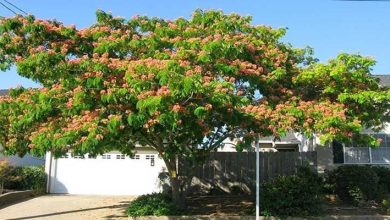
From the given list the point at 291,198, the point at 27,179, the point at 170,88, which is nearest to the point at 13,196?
the point at 27,179

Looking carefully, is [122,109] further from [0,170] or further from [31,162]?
[31,162]

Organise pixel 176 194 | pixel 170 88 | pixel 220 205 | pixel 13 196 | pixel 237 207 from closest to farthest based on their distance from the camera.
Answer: pixel 170 88 → pixel 176 194 → pixel 237 207 → pixel 220 205 → pixel 13 196

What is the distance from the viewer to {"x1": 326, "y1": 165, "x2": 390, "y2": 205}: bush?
16.9 metres

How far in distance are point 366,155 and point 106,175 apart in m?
11.3

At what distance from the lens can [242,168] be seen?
20188 millimetres

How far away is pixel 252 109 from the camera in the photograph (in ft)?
44.4

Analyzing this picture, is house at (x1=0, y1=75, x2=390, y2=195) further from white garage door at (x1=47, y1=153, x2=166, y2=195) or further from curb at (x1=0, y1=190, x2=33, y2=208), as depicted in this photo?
curb at (x1=0, y1=190, x2=33, y2=208)

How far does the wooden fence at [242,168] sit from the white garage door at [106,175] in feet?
12.3

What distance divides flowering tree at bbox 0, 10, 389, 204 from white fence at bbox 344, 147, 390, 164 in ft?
14.2

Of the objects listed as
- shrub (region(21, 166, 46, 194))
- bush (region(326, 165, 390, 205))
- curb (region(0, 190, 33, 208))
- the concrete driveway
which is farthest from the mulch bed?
shrub (region(21, 166, 46, 194))

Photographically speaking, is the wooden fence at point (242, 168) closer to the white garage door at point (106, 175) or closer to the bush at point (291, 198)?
the white garage door at point (106, 175)

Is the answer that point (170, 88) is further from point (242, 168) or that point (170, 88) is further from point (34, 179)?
point (34, 179)

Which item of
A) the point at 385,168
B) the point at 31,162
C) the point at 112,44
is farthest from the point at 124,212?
the point at 31,162

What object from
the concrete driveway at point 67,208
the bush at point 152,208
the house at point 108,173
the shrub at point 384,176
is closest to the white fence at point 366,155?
the shrub at point 384,176
